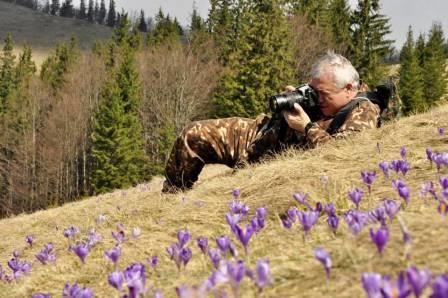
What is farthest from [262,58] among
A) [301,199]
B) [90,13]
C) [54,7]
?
[54,7]

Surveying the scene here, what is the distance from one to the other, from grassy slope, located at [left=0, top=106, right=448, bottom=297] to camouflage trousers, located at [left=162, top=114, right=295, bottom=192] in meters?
0.31

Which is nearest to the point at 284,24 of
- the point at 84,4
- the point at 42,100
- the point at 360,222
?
the point at 42,100

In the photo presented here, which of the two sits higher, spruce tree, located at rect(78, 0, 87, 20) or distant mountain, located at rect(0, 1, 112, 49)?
spruce tree, located at rect(78, 0, 87, 20)

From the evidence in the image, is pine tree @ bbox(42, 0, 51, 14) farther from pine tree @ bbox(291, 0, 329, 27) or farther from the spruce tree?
pine tree @ bbox(291, 0, 329, 27)

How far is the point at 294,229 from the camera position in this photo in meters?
2.92

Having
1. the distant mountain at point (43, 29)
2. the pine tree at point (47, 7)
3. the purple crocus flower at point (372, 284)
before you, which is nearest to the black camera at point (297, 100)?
the purple crocus flower at point (372, 284)

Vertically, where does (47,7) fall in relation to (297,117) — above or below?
above

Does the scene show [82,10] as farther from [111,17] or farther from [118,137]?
[118,137]

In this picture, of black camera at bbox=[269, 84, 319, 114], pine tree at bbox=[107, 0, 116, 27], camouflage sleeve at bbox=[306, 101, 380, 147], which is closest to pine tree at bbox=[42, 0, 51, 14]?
pine tree at bbox=[107, 0, 116, 27]

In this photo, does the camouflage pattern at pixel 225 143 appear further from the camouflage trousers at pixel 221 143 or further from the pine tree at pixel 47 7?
the pine tree at pixel 47 7

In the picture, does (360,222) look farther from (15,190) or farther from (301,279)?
(15,190)

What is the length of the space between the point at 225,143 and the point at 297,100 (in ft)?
4.02

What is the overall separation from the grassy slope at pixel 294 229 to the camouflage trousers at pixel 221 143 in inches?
12.3

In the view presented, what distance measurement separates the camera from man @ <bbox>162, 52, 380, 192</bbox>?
5254 mm
